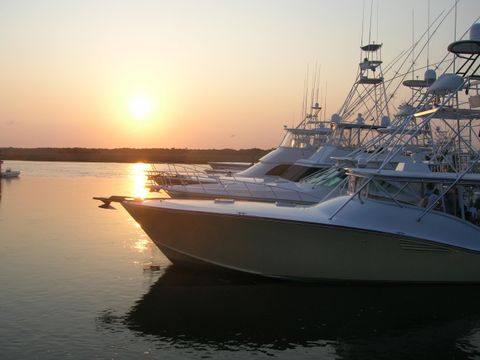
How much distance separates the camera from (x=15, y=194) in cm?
3181

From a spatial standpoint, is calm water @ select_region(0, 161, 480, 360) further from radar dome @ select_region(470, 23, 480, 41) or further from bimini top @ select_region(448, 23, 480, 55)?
radar dome @ select_region(470, 23, 480, 41)

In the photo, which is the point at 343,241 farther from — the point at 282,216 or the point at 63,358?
the point at 63,358

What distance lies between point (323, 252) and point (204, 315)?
9.09 ft

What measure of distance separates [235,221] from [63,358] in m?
4.55

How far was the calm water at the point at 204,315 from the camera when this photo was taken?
27.0ft

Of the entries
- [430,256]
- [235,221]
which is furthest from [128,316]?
[430,256]

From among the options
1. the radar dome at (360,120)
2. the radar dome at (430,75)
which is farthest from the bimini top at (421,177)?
the radar dome at (360,120)

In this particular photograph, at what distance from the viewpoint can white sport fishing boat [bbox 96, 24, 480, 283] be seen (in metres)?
10.9

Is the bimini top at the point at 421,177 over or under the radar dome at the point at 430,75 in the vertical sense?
under

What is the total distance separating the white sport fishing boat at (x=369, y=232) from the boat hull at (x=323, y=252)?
0.02m

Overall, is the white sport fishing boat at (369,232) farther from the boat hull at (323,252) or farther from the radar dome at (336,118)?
the radar dome at (336,118)

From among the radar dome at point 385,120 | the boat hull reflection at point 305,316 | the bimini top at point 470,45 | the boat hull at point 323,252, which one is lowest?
the boat hull reflection at point 305,316

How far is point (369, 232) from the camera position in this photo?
10.7m

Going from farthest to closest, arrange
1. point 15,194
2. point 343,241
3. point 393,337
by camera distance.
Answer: point 15,194 → point 343,241 → point 393,337
